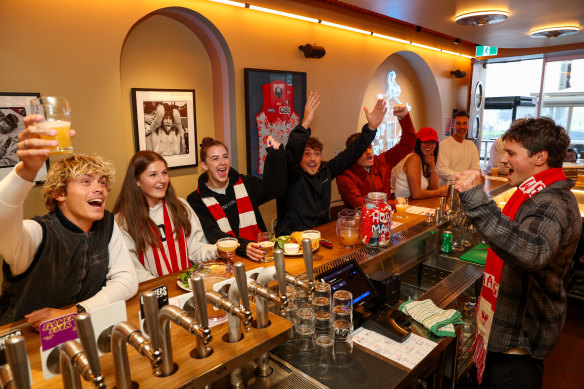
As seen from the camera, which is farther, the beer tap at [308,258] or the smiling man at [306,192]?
the smiling man at [306,192]

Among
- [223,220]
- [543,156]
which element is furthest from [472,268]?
[223,220]

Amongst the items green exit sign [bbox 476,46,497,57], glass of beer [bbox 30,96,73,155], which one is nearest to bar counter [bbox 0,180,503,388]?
glass of beer [bbox 30,96,73,155]

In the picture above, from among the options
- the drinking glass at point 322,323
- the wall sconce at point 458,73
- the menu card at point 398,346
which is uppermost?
the wall sconce at point 458,73

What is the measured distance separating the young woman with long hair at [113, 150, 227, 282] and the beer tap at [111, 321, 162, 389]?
50.5 inches

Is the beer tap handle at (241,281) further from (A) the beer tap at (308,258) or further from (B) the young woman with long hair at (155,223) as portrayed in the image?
(B) the young woman with long hair at (155,223)

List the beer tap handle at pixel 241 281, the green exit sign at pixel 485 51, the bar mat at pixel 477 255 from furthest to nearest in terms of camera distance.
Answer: the green exit sign at pixel 485 51
the bar mat at pixel 477 255
the beer tap handle at pixel 241 281

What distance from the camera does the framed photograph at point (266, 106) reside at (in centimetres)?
444

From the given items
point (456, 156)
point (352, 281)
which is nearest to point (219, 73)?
point (456, 156)

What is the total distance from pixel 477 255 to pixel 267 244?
1501 millimetres

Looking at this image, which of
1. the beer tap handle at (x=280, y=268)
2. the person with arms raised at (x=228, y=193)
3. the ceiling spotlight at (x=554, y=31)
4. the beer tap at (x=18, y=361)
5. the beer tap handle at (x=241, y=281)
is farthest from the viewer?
the ceiling spotlight at (x=554, y=31)

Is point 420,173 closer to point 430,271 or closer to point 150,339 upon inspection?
point 430,271

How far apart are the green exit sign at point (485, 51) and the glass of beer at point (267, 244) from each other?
27.0 ft

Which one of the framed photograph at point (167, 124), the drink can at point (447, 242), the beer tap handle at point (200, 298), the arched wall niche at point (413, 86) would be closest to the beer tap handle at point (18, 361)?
the beer tap handle at point (200, 298)

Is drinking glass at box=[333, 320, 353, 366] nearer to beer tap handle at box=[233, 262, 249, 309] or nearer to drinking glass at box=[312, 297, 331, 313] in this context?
drinking glass at box=[312, 297, 331, 313]
